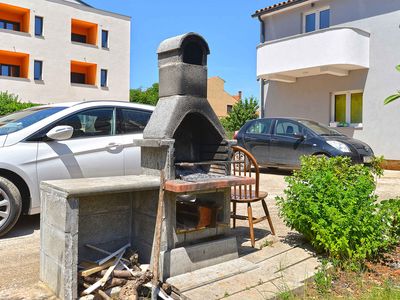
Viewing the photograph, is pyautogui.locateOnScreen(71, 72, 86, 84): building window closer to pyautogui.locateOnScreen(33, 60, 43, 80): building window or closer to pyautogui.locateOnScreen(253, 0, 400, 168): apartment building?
pyautogui.locateOnScreen(33, 60, 43, 80): building window

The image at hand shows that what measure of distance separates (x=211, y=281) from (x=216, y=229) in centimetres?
67

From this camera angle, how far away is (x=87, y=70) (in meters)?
29.5

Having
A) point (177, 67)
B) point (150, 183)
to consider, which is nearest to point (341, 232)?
point (150, 183)

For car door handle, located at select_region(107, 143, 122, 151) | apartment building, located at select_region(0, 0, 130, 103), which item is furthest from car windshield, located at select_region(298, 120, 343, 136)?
apartment building, located at select_region(0, 0, 130, 103)

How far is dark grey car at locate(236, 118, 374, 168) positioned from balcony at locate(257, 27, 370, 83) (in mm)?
3723

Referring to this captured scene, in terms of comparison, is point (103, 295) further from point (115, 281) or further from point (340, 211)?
point (340, 211)

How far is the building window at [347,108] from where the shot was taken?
14422mm

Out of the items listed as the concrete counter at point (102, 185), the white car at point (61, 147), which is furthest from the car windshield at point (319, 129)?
the concrete counter at point (102, 185)

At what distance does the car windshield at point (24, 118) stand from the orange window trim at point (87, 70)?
2420 cm

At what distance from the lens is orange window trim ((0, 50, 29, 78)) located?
83.1ft

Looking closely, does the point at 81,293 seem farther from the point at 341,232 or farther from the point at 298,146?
the point at 298,146

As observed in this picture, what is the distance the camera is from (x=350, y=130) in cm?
1427

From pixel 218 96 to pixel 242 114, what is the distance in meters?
27.5

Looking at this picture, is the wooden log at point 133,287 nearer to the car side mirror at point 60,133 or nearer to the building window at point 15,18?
the car side mirror at point 60,133
